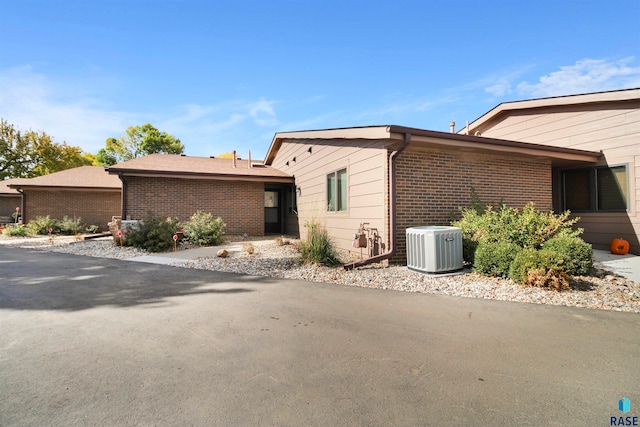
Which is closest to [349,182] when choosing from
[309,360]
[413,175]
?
[413,175]

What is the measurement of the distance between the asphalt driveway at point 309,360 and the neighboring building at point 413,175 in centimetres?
293

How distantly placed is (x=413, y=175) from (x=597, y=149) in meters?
6.26

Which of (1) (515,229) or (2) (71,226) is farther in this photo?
(2) (71,226)

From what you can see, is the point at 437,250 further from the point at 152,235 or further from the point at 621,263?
the point at 152,235

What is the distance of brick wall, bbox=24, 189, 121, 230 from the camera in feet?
57.8

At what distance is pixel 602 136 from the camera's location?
938 centimetres

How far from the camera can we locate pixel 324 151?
34.7 ft

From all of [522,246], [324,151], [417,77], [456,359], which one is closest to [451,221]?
[522,246]

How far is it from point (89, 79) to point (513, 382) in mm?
15092

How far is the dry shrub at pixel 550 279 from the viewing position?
5.06 metres

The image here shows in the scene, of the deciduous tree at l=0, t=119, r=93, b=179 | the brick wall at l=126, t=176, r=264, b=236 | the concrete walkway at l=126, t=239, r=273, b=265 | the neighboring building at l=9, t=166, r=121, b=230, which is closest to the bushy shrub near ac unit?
the concrete walkway at l=126, t=239, r=273, b=265

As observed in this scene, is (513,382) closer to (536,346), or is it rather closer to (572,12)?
(536,346)

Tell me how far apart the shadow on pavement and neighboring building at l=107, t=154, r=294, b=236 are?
16.4 ft

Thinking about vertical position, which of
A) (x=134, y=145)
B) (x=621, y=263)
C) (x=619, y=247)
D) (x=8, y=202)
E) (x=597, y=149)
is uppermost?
(x=134, y=145)
